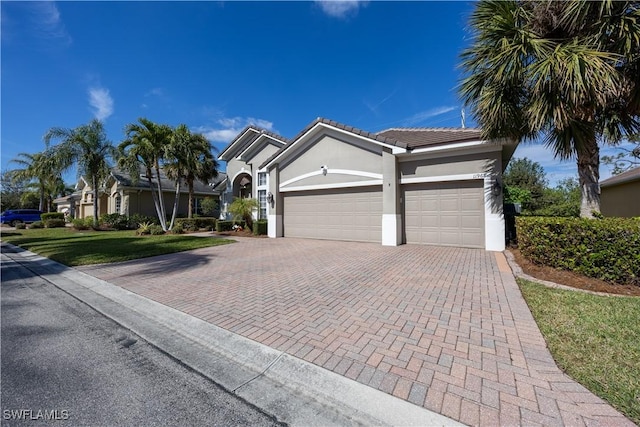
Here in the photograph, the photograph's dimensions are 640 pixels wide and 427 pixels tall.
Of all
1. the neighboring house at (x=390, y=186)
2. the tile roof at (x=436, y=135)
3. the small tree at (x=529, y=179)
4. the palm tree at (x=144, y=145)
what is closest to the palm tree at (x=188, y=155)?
the palm tree at (x=144, y=145)

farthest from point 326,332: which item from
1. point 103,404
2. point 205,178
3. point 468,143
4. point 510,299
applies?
point 205,178

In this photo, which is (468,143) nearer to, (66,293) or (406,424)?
(406,424)

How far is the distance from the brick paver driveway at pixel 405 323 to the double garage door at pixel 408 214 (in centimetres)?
231

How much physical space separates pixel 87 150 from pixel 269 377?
85.9 feet

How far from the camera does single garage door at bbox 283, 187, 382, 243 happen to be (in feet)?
39.0

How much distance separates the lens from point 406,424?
2.10 metres

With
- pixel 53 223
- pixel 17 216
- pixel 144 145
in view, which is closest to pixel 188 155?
pixel 144 145

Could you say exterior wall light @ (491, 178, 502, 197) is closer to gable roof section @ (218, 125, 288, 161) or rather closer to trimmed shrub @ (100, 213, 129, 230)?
gable roof section @ (218, 125, 288, 161)

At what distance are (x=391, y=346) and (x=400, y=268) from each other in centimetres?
409

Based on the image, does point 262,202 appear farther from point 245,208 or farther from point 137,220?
point 137,220

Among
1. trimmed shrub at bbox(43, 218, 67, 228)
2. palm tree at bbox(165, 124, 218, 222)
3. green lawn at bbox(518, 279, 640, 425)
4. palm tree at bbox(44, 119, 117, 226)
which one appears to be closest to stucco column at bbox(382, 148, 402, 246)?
green lawn at bbox(518, 279, 640, 425)

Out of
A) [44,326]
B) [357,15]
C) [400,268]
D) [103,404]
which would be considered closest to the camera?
[103,404]

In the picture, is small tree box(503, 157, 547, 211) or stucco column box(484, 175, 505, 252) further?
small tree box(503, 157, 547, 211)

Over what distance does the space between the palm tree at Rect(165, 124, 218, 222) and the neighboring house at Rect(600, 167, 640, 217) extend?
24.7m
